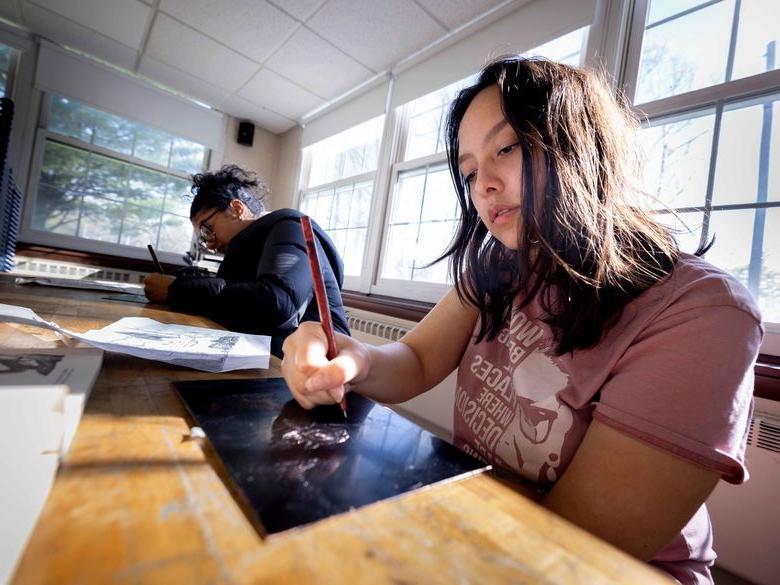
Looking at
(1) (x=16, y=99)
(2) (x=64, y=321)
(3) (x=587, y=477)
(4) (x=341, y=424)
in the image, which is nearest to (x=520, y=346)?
(3) (x=587, y=477)

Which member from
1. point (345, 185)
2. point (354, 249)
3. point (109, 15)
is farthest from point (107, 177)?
point (354, 249)

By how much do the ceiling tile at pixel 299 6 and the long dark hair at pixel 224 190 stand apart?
110 centimetres

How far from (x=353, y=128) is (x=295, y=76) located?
60 centimetres

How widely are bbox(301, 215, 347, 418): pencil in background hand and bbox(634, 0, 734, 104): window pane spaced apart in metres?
1.72

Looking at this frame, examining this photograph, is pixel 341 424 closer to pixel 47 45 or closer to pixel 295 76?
pixel 295 76

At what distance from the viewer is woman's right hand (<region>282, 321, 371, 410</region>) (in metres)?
0.46

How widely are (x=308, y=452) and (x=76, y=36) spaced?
3935 mm

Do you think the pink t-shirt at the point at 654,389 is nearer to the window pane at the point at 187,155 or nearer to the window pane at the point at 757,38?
the window pane at the point at 757,38

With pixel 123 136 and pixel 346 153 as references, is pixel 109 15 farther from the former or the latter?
pixel 346 153

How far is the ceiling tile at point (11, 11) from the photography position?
2496 mm

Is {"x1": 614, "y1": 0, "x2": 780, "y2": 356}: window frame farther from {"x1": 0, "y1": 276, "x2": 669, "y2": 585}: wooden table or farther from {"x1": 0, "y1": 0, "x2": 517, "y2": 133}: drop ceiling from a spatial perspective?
{"x1": 0, "y1": 276, "x2": 669, "y2": 585}: wooden table

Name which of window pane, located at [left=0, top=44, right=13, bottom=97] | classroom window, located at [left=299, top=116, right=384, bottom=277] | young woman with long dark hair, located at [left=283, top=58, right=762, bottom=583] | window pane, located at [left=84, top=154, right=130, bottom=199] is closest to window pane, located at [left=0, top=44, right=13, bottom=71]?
window pane, located at [left=0, top=44, right=13, bottom=97]

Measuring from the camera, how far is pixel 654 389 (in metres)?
0.45

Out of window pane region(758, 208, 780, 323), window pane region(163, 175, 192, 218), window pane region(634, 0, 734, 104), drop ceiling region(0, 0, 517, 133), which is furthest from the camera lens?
window pane region(163, 175, 192, 218)
